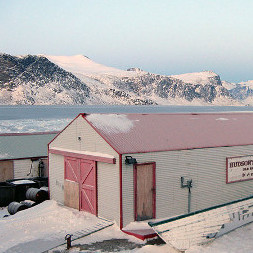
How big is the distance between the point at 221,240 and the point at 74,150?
291 inches

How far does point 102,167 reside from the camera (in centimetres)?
1581

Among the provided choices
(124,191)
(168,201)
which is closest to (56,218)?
(124,191)

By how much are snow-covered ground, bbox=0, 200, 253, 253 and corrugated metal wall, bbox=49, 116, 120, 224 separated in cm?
67

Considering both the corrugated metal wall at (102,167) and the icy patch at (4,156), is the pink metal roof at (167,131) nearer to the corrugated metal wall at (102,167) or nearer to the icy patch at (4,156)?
the corrugated metal wall at (102,167)

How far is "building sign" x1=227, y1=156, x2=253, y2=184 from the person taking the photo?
1775 cm

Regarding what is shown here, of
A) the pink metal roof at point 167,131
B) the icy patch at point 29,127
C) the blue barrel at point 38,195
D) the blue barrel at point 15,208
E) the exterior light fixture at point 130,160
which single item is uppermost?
the pink metal roof at point 167,131

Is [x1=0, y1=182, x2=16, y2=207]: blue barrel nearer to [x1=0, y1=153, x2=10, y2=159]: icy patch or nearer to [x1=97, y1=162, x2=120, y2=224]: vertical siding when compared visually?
[x1=0, y1=153, x2=10, y2=159]: icy patch

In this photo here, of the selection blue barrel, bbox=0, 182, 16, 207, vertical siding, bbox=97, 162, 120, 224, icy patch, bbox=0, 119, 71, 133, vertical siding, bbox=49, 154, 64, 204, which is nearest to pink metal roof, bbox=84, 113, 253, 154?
vertical siding, bbox=97, 162, 120, 224

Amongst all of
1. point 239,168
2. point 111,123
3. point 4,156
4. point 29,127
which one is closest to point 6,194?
point 4,156

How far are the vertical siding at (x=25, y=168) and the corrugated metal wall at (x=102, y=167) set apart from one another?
702 cm

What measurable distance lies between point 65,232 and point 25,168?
1011cm

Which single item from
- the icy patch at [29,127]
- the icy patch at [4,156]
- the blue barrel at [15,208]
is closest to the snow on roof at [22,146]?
the icy patch at [4,156]

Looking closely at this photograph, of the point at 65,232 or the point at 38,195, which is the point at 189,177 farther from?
the point at 38,195

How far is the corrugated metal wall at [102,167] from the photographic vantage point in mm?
15078
